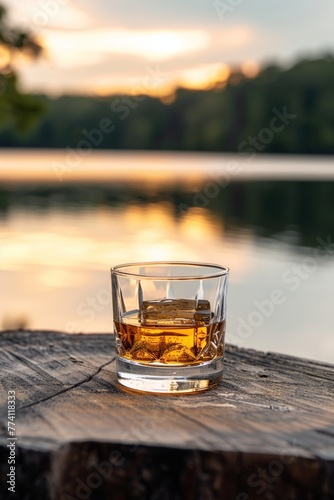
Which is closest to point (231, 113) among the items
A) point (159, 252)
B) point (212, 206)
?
point (212, 206)

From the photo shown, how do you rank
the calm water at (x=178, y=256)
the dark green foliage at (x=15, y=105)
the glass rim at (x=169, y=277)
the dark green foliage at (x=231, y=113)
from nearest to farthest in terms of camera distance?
the glass rim at (x=169, y=277) → the calm water at (x=178, y=256) → the dark green foliage at (x=15, y=105) → the dark green foliage at (x=231, y=113)

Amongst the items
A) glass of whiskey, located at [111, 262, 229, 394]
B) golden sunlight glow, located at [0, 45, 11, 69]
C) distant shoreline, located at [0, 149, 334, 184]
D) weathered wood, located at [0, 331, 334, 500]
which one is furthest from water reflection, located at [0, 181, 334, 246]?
weathered wood, located at [0, 331, 334, 500]

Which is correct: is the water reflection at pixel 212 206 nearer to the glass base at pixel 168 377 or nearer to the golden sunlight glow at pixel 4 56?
the golden sunlight glow at pixel 4 56

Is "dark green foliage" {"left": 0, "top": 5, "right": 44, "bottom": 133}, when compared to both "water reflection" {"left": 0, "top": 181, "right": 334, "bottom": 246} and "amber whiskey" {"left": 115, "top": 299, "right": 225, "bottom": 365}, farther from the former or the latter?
"amber whiskey" {"left": 115, "top": 299, "right": 225, "bottom": 365}

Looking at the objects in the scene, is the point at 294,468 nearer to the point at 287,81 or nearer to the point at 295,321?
the point at 295,321

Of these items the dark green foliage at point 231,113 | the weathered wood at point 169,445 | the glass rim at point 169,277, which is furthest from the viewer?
the dark green foliage at point 231,113

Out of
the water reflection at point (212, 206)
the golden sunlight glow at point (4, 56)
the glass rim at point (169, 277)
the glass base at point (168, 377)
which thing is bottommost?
the water reflection at point (212, 206)

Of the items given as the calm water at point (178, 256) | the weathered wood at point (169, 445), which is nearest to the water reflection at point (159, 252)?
the calm water at point (178, 256)
